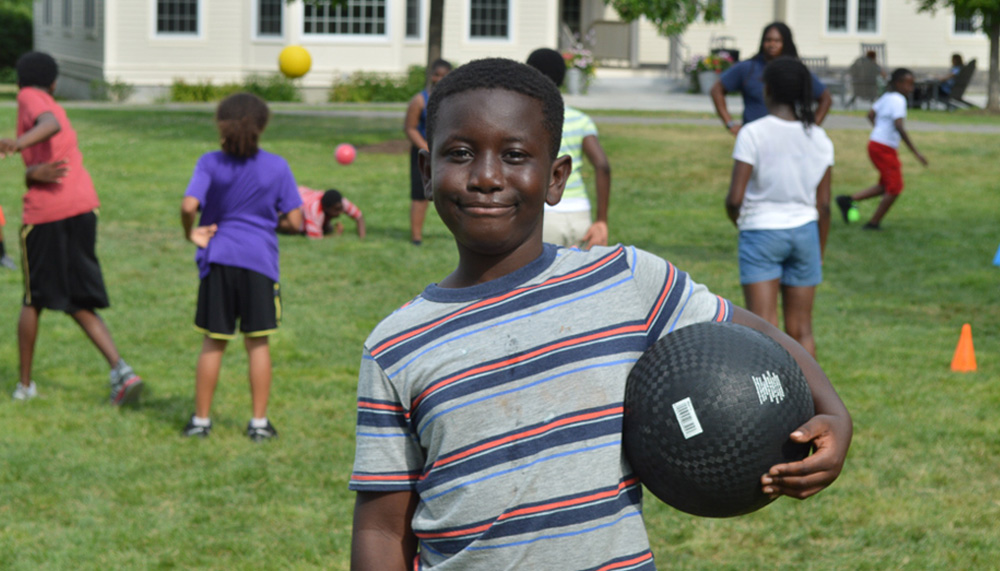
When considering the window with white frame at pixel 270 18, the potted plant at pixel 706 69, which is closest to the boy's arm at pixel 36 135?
the window with white frame at pixel 270 18

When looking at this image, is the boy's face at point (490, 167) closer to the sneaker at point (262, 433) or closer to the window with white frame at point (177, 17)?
the sneaker at point (262, 433)

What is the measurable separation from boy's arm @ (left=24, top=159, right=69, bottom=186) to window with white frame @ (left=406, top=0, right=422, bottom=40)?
91.2 feet

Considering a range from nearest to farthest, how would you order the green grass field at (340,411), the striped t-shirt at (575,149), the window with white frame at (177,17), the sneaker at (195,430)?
1. the green grass field at (340,411)
2. the sneaker at (195,430)
3. the striped t-shirt at (575,149)
4. the window with white frame at (177,17)

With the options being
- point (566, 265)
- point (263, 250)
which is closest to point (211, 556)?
point (263, 250)

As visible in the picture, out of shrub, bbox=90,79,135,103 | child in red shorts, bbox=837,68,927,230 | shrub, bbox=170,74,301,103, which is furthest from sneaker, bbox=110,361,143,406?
shrub, bbox=90,79,135,103

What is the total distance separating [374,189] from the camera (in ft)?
57.4

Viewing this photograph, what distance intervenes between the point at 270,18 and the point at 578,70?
9.15 meters

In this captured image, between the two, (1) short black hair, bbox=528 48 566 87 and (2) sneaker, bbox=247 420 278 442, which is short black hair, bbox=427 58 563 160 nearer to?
(2) sneaker, bbox=247 420 278 442


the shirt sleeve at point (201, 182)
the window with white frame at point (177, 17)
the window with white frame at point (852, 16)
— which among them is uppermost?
the window with white frame at point (852, 16)

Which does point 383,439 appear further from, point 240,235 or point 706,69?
point 706,69

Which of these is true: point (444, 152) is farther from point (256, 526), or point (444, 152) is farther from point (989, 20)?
point (989, 20)

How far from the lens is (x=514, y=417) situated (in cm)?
221

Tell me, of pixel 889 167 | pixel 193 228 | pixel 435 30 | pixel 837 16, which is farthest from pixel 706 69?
pixel 193 228

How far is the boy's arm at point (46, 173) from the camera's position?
7.26 m
